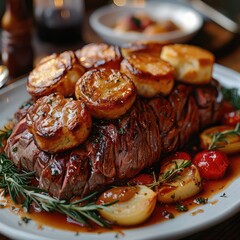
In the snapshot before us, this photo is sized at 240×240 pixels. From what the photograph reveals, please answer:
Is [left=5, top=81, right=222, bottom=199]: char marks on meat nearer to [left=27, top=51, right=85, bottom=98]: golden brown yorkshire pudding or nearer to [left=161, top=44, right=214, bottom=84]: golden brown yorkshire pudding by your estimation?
[left=161, top=44, right=214, bottom=84]: golden brown yorkshire pudding

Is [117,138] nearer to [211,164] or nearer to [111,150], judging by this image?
[111,150]

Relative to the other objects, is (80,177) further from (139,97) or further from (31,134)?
(139,97)

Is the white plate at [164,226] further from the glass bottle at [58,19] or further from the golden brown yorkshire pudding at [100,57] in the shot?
the glass bottle at [58,19]

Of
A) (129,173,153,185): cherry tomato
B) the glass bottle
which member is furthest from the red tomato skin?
the glass bottle

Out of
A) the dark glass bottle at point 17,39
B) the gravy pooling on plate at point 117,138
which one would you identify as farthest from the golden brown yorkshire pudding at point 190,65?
the dark glass bottle at point 17,39

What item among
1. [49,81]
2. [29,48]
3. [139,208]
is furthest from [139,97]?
[29,48]

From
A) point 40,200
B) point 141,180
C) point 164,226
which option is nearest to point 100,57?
point 141,180
